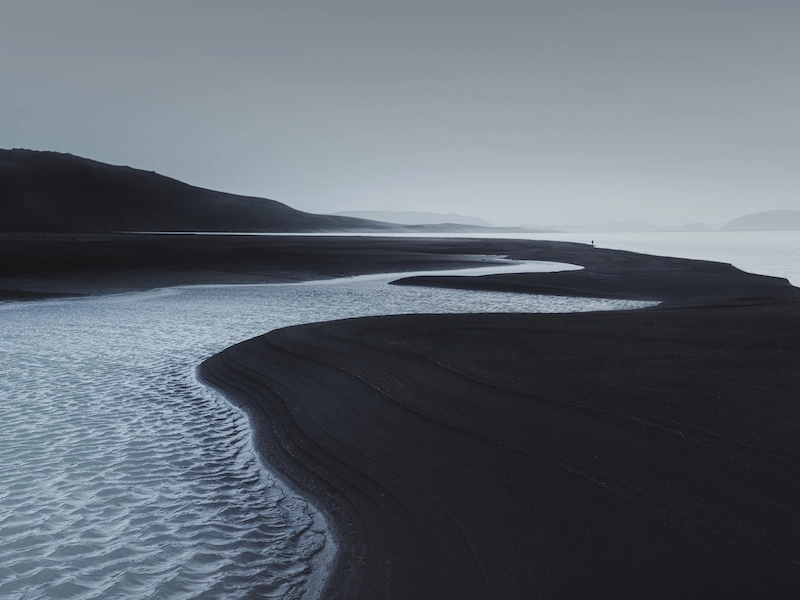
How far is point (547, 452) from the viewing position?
6609mm

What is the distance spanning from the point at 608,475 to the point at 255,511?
3.53m

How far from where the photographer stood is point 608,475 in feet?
19.6

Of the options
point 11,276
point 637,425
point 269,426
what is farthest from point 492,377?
point 11,276

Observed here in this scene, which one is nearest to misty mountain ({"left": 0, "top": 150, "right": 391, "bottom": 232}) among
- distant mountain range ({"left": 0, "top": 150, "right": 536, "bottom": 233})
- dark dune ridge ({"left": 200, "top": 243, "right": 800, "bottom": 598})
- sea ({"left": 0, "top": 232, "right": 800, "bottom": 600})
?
distant mountain range ({"left": 0, "top": 150, "right": 536, "bottom": 233})

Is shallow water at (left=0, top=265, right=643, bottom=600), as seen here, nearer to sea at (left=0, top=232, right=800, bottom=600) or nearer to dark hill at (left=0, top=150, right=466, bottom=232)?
sea at (left=0, top=232, right=800, bottom=600)

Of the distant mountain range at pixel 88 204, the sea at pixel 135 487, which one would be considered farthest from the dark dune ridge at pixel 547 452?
the distant mountain range at pixel 88 204

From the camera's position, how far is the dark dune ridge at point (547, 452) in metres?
4.65

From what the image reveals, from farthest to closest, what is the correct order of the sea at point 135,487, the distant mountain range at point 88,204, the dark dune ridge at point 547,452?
the distant mountain range at point 88,204, the sea at point 135,487, the dark dune ridge at point 547,452

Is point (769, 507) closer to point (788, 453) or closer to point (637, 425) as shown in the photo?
point (788, 453)

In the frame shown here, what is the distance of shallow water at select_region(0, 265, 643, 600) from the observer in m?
5.03

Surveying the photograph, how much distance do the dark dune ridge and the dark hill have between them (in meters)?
153

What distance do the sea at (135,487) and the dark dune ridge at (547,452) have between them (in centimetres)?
47

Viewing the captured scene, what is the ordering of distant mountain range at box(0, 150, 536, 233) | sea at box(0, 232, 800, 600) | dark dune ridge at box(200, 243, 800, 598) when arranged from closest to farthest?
dark dune ridge at box(200, 243, 800, 598) < sea at box(0, 232, 800, 600) < distant mountain range at box(0, 150, 536, 233)

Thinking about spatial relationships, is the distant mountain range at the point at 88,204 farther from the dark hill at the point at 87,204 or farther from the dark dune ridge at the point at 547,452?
the dark dune ridge at the point at 547,452
